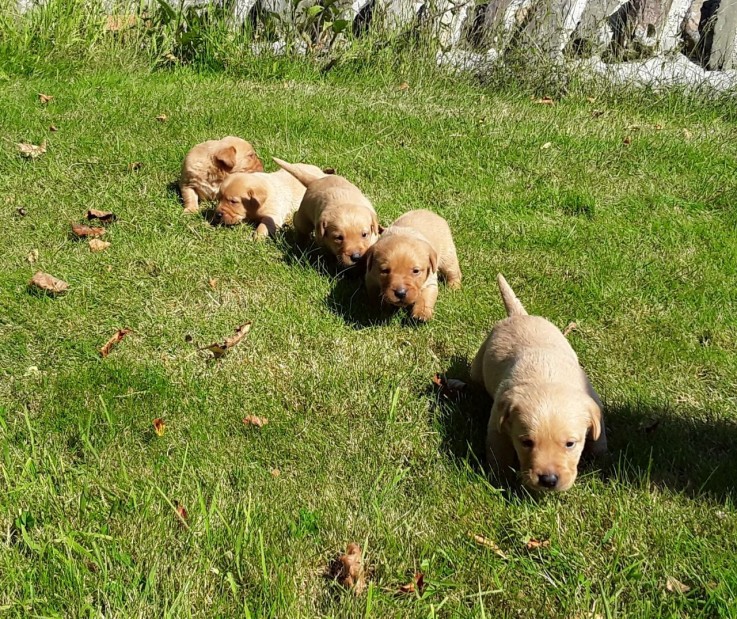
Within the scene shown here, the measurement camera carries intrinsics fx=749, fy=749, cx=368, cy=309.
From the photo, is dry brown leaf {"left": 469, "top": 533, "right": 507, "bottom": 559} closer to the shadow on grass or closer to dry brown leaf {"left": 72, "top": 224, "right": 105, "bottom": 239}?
the shadow on grass

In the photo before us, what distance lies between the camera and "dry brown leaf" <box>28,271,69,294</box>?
416 centimetres

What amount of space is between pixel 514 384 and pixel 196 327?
1.82 meters

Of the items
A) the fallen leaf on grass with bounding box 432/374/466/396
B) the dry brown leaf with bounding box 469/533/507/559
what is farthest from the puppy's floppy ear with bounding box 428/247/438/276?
the dry brown leaf with bounding box 469/533/507/559

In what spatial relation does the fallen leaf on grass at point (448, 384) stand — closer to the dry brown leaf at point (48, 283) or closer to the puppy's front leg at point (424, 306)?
the puppy's front leg at point (424, 306)

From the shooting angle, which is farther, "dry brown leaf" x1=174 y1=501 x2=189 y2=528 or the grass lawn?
"dry brown leaf" x1=174 y1=501 x2=189 y2=528

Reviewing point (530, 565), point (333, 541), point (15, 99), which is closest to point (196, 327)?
point (333, 541)

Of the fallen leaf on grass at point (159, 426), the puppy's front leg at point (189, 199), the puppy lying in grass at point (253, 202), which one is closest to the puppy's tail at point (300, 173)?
the puppy lying in grass at point (253, 202)

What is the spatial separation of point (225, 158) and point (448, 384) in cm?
276

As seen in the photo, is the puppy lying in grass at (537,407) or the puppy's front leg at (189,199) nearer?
the puppy lying in grass at (537,407)

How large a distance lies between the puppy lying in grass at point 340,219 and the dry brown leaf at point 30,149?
2.24 m

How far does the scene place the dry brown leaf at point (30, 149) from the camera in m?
5.71

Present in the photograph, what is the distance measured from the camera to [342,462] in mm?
3092

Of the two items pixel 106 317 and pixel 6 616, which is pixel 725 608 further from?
pixel 106 317

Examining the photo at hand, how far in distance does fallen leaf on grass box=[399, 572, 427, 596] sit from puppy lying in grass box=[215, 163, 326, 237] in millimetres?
3001
